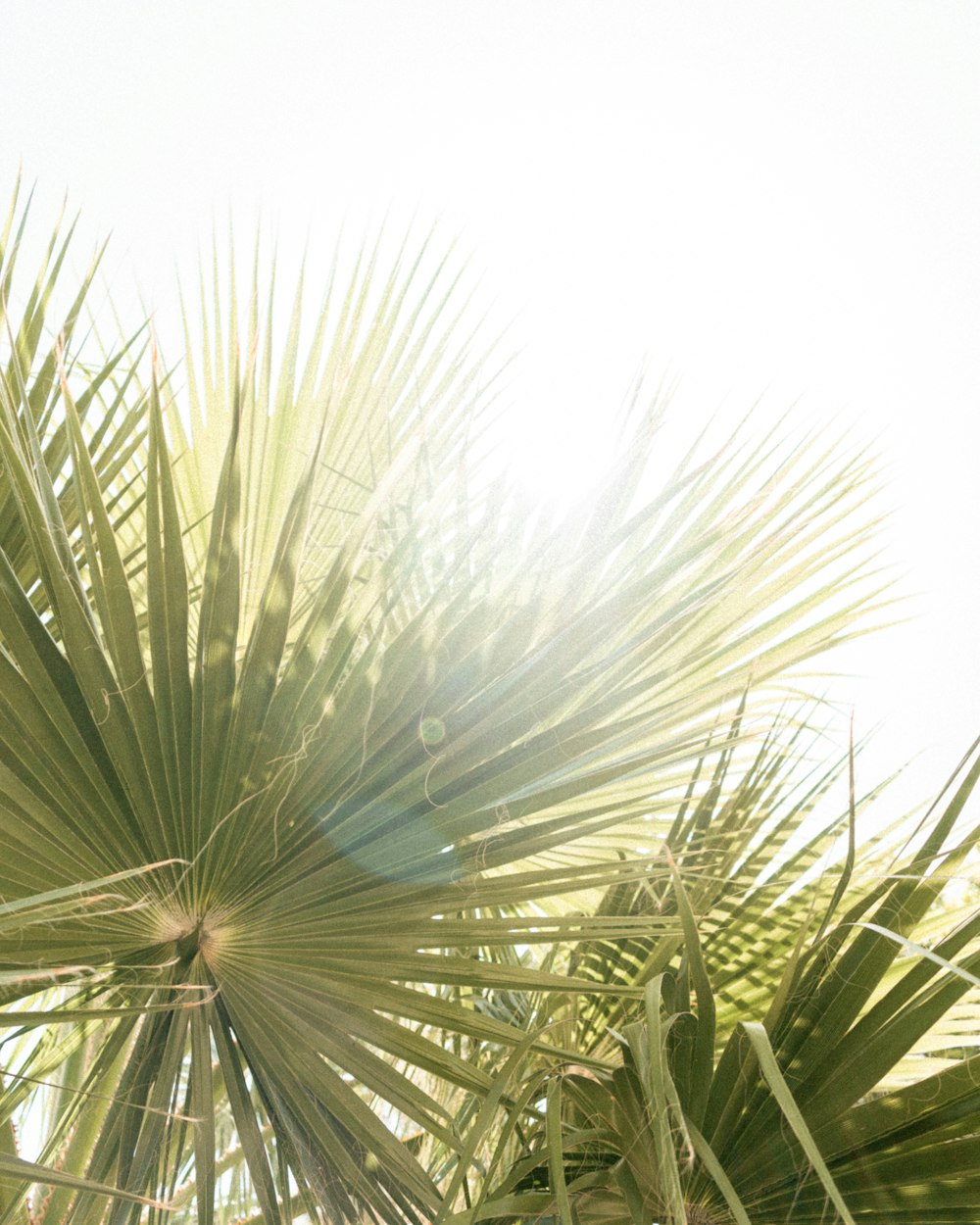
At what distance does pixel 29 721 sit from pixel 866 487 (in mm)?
1456

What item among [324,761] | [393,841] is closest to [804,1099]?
[393,841]

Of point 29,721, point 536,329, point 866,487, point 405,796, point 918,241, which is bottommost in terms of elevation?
point 405,796

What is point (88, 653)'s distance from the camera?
3.66 ft

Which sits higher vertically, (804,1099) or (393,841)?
(393,841)

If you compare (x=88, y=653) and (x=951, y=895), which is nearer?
(x=88, y=653)

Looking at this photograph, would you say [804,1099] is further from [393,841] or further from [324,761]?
[324,761]

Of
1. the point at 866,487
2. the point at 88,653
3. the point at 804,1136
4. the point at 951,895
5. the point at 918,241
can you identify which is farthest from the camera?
the point at 918,241

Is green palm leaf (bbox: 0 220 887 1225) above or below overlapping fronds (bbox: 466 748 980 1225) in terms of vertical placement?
above

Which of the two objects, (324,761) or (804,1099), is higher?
(324,761)

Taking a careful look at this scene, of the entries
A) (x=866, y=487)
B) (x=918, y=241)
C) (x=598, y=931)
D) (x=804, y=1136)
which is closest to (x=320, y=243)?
(x=866, y=487)

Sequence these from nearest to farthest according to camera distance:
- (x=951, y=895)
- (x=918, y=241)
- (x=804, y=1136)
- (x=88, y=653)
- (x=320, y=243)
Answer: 1. (x=804, y=1136)
2. (x=88, y=653)
3. (x=951, y=895)
4. (x=320, y=243)
5. (x=918, y=241)

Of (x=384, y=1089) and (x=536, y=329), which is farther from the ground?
(x=536, y=329)

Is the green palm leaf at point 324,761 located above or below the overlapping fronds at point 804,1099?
above

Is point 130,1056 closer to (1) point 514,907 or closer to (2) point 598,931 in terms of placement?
(2) point 598,931
